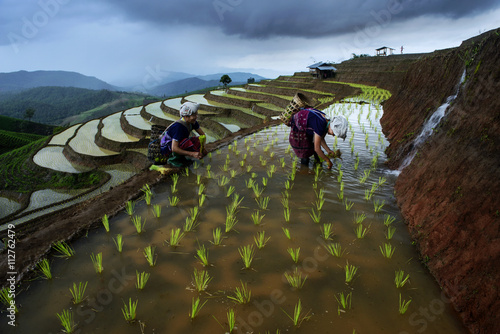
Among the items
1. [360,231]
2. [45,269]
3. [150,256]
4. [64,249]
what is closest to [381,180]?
[360,231]

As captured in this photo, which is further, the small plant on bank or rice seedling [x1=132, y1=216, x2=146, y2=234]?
rice seedling [x1=132, y1=216, x2=146, y2=234]

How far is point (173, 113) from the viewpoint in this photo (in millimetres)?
20422

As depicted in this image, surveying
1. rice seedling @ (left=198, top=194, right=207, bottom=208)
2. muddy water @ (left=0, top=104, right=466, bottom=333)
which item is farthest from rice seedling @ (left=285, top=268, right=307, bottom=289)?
rice seedling @ (left=198, top=194, right=207, bottom=208)

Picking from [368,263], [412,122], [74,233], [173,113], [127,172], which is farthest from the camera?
[173,113]

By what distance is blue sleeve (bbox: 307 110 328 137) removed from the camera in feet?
14.0

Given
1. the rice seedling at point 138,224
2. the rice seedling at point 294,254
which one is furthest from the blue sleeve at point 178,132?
the rice seedling at point 294,254

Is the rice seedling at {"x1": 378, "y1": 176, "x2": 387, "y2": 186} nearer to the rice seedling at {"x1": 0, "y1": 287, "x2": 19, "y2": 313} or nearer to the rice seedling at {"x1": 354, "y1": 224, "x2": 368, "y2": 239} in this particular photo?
the rice seedling at {"x1": 354, "y1": 224, "x2": 368, "y2": 239}

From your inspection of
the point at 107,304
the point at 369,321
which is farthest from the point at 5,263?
the point at 369,321

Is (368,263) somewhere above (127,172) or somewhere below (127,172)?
above

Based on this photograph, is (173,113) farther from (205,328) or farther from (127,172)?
(205,328)

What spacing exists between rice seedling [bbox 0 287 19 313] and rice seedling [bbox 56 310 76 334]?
36 cm

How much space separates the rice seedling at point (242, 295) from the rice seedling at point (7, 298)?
5.10 ft

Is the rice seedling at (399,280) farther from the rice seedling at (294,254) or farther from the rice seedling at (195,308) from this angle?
the rice seedling at (195,308)

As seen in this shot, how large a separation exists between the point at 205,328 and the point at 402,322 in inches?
53.0
